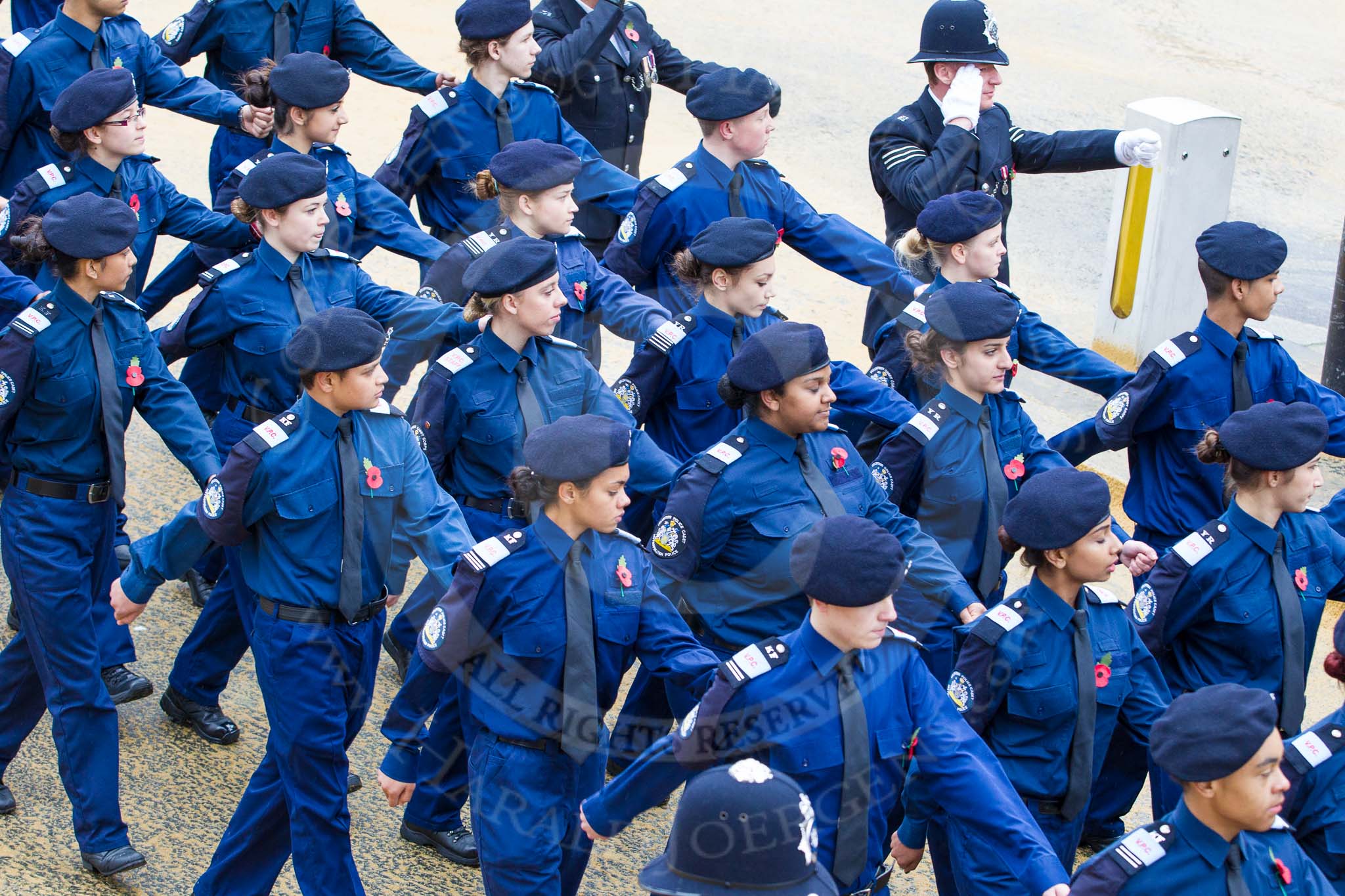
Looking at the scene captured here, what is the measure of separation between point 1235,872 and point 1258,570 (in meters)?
1.66

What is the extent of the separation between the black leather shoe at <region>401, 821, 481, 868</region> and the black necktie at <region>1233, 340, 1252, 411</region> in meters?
3.21

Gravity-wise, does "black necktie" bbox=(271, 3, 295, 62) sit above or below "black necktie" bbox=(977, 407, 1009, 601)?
above

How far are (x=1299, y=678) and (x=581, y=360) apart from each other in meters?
2.63

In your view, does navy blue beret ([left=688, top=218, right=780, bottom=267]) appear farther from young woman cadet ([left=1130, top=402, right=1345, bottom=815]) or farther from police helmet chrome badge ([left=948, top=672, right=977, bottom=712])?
police helmet chrome badge ([left=948, top=672, right=977, bottom=712])

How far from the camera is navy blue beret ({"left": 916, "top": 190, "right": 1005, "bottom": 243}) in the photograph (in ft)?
20.7

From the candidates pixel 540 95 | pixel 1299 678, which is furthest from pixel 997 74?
pixel 1299 678

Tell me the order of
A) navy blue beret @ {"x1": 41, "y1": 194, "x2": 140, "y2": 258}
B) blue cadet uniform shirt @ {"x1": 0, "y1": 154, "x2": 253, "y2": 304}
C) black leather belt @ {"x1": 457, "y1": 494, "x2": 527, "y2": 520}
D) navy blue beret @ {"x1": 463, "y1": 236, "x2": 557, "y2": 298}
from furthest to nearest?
1. blue cadet uniform shirt @ {"x1": 0, "y1": 154, "x2": 253, "y2": 304}
2. black leather belt @ {"x1": 457, "y1": 494, "x2": 527, "y2": 520}
3. navy blue beret @ {"x1": 463, "y1": 236, "x2": 557, "y2": 298}
4. navy blue beret @ {"x1": 41, "y1": 194, "x2": 140, "y2": 258}

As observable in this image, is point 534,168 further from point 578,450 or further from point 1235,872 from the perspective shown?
point 1235,872

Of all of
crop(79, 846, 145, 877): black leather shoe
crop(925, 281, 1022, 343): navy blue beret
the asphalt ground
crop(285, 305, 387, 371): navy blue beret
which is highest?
crop(285, 305, 387, 371): navy blue beret

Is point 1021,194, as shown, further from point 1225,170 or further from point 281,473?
point 281,473

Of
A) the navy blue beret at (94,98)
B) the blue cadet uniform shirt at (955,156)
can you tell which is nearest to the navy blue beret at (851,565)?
the blue cadet uniform shirt at (955,156)

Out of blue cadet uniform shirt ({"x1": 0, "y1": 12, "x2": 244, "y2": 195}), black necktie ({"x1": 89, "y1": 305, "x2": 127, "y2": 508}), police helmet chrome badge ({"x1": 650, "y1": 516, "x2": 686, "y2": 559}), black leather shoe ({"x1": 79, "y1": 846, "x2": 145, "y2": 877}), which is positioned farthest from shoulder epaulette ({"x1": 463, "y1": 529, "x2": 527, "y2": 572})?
blue cadet uniform shirt ({"x1": 0, "y1": 12, "x2": 244, "y2": 195})

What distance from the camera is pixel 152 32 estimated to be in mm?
13727

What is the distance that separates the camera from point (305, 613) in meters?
4.89
